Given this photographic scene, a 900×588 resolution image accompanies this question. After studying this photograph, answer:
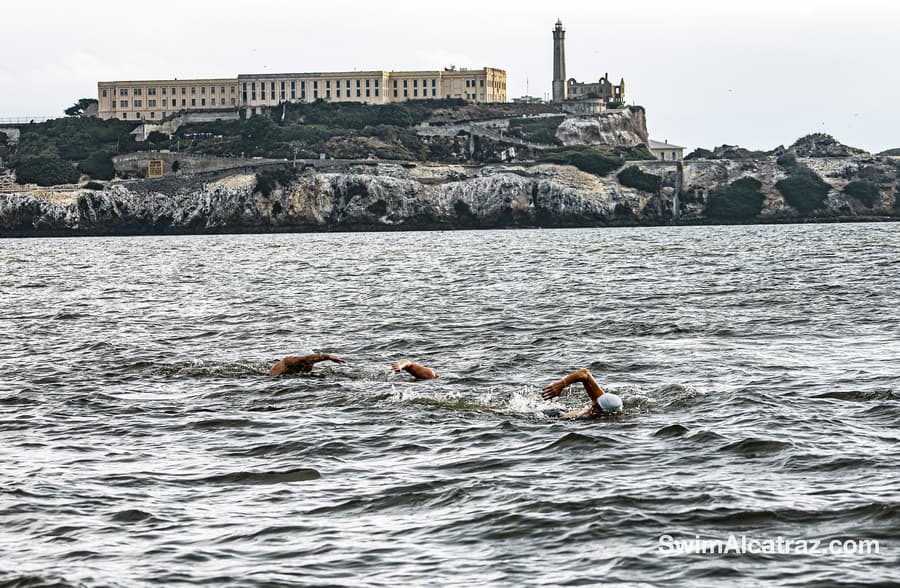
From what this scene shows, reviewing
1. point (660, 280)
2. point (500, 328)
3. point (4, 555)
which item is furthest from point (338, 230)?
point (4, 555)

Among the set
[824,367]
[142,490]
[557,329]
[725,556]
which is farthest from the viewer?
[557,329]

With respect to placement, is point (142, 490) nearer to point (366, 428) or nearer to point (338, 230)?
point (366, 428)

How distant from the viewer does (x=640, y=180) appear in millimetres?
172625

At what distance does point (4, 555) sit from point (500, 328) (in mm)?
21878

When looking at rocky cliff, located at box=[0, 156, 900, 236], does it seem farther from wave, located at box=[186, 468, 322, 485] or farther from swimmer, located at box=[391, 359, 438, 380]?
wave, located at box=[186, 468, 322, 485]

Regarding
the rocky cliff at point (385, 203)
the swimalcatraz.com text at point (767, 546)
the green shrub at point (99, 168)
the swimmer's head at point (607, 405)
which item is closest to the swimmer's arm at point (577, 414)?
the swimmer's head at point (607, 405)

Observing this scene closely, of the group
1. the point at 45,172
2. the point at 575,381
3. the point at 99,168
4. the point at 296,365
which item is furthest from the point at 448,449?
the point at 99,168

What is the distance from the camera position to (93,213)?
6521 inches

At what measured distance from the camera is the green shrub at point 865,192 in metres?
173

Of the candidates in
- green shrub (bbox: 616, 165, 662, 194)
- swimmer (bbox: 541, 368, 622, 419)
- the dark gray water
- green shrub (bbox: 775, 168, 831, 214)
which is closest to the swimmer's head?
swimmer (bbox: 541, 368, 622, 419)

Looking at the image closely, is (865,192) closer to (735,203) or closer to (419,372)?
(735,203)

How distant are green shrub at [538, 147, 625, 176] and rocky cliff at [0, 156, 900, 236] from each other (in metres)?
3.13

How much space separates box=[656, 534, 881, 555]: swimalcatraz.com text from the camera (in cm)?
1071

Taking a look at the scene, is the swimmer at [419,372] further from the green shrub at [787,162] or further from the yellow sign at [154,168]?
the green shrub at [787,162]
